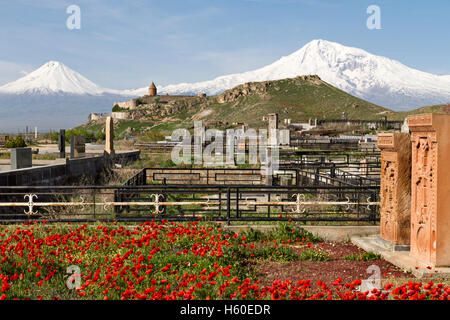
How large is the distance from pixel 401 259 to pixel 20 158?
42.0 feet

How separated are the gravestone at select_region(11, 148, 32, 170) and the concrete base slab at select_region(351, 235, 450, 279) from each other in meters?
11.5

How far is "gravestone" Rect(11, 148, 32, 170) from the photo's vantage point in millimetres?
14238

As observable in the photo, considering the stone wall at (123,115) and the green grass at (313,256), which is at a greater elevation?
the stone wall at (123,115)

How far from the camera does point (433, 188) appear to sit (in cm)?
602

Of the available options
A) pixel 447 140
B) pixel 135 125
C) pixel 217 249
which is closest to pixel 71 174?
pixel 217 249

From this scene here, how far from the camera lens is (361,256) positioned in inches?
269

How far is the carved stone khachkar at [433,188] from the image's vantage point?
19.5 ft

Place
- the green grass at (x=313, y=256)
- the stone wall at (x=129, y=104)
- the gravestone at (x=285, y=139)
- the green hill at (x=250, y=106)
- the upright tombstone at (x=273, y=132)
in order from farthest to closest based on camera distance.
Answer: the stone wall at (x=129, y=104) → the green hill at (x=250, y=106) → the gravestone at (x=285, y=139) → the upright tombstone at (x=273, y=132) → the green grass at (x=313, y=256)

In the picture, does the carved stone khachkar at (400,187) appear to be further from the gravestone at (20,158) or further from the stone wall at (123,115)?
the stone wall at (123,115)

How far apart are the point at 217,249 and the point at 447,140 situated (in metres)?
3.68

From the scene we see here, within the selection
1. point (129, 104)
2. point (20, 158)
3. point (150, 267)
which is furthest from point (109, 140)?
point (129, 104)

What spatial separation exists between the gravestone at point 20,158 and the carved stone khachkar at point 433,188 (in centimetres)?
1277

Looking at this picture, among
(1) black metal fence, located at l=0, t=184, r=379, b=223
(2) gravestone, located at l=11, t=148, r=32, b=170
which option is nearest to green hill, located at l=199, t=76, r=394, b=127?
(2) gravestone, located at l=11, t=148, r=32, b=170

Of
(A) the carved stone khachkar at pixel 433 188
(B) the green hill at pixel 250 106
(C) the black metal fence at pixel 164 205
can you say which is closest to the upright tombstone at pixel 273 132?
(C) the black metal fence at pixel 164 205
